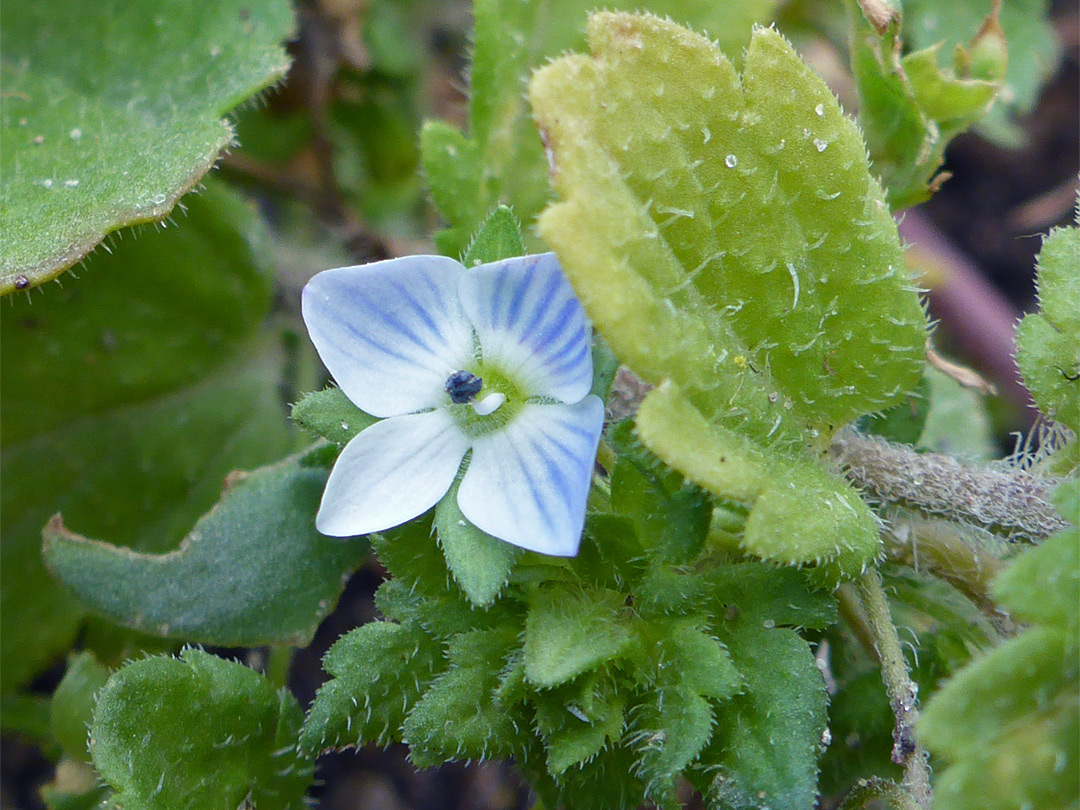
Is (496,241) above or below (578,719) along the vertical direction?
above

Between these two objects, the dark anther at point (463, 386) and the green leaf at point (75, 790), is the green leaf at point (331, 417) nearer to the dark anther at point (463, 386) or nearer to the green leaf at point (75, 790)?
the dark anther at point (463, 386)

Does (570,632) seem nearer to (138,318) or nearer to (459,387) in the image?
(459,387)

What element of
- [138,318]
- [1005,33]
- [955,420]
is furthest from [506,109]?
[1005,33]

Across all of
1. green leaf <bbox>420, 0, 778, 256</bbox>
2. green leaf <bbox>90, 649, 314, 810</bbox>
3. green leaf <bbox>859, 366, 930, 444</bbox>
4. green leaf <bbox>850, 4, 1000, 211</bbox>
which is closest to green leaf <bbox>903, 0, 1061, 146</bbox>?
green leaf <bbox>420, 0, 778, 256</bbox>

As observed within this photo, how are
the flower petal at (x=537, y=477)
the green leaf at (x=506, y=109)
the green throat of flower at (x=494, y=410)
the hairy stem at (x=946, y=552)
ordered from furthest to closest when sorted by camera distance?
the green leaf at (x=506, y=109) → the hairy stem at (x=946, y=552) → the green throat of flower at (x=494, y=410) → the flower petal at (x=537, y=477)

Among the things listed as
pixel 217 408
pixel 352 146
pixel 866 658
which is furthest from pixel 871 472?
pixel 352 146

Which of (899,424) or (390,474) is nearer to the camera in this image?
(390,474)

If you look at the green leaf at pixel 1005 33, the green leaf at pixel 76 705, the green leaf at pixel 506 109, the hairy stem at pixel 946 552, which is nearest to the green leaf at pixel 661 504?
the hairy stem at pixel 946 552
